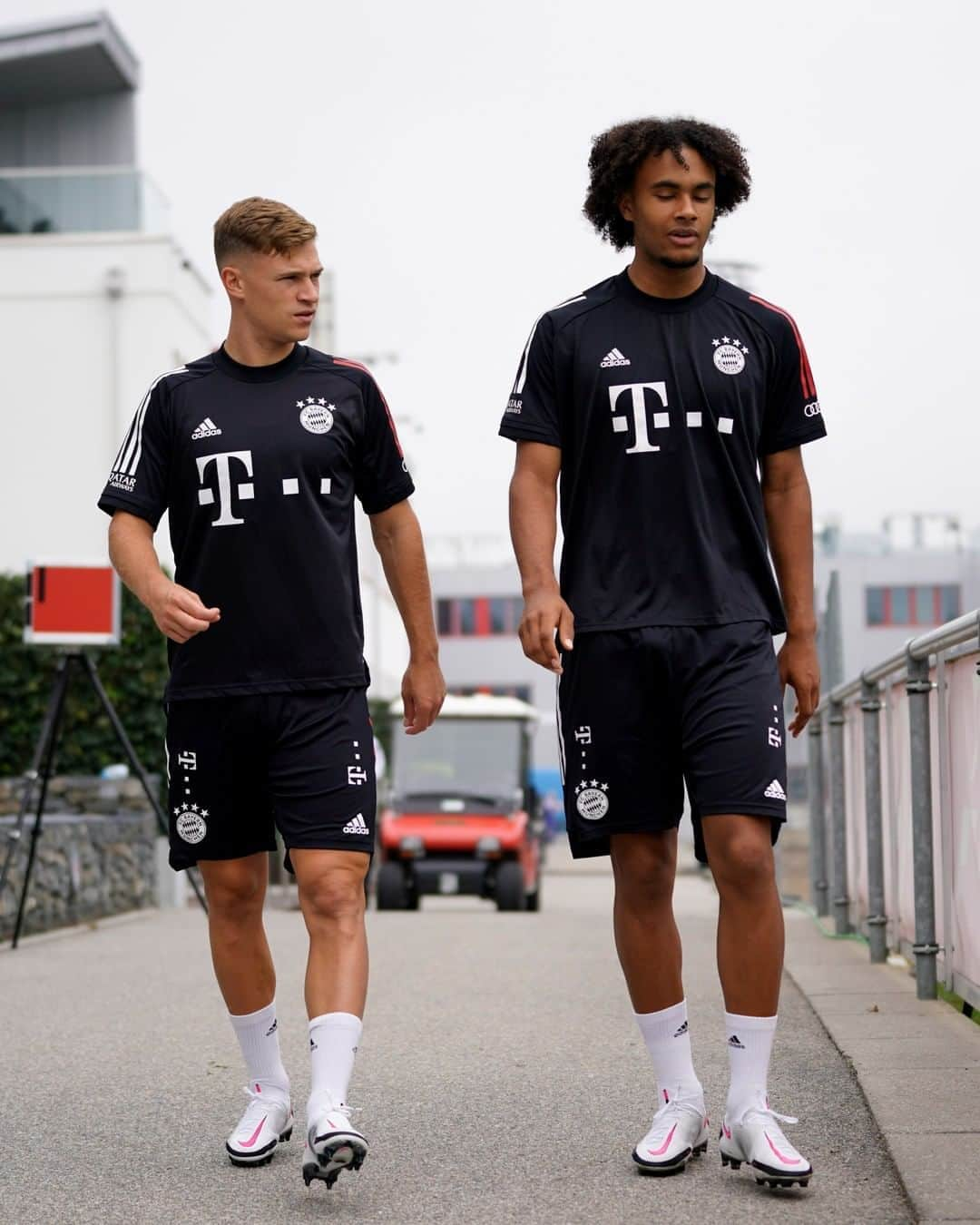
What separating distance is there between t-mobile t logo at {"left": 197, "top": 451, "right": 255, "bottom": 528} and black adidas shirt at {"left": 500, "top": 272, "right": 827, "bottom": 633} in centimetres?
54

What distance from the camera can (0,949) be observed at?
36.8 feet

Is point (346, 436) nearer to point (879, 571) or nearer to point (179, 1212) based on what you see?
point (179, 1212)

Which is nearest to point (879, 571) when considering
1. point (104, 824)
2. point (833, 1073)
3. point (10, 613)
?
point (10, 613)

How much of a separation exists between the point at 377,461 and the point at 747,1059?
150 cm

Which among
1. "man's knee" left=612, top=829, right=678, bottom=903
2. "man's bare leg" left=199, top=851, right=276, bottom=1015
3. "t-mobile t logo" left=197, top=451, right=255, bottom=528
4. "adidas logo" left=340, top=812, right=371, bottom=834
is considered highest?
"t-mobile t logo" left=197, top=451, right=255, bottom=528

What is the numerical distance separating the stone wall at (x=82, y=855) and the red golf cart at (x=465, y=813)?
10.4ft

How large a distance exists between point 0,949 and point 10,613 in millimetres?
10677

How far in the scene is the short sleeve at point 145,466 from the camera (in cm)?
450

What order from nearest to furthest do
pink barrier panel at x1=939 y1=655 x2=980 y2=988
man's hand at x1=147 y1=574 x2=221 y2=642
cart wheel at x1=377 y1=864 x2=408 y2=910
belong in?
man's hand at x1=147 y1=574 x2=221 y2=642
pink barrier panel at x1=939 y1=655 x2=980 y2=988
cart wheel at x1=377 y1=864 x2=408 y2=910

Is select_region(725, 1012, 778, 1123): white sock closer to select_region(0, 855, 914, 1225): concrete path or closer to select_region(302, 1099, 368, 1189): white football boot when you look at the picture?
select_region(0, 855, 914, 1225): concrete path

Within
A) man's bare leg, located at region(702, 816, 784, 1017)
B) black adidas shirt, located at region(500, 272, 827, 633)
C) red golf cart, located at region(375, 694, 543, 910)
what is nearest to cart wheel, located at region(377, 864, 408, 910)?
red golf cart, located at region(375, 694, 543, 910)

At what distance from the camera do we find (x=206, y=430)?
4.45 meters

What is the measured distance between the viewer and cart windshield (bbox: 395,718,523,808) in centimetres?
2228

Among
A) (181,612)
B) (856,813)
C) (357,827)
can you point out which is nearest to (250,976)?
(357,827)
